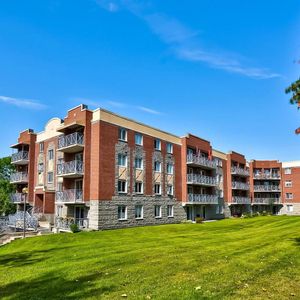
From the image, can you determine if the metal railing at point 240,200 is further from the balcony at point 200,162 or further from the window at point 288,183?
the window at point 288,183

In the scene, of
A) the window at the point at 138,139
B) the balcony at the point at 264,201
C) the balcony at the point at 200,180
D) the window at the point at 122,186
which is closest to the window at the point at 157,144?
the window at the point at 138,139

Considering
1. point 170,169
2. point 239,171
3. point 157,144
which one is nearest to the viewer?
point 157,144

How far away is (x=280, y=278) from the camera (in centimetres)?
880

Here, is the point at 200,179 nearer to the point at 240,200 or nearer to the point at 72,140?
the point at 240,200

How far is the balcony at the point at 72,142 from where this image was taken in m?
31.2

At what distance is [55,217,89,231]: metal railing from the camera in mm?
29953

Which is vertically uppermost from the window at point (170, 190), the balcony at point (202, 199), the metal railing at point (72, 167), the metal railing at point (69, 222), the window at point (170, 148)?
the window at point (170, 148)

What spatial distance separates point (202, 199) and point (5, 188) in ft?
117

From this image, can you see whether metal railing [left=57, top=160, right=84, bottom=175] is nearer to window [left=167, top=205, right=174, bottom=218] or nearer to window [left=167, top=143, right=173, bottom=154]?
window [left=167, top=143, right=173, bottom=154]

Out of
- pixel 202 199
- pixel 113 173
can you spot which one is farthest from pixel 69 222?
pixel 202 199

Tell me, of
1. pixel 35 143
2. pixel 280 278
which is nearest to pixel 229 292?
pixel 280 278

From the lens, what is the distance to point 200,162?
44.1m

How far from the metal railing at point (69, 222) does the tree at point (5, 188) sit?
76.5 feet

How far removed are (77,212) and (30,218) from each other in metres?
4.58
